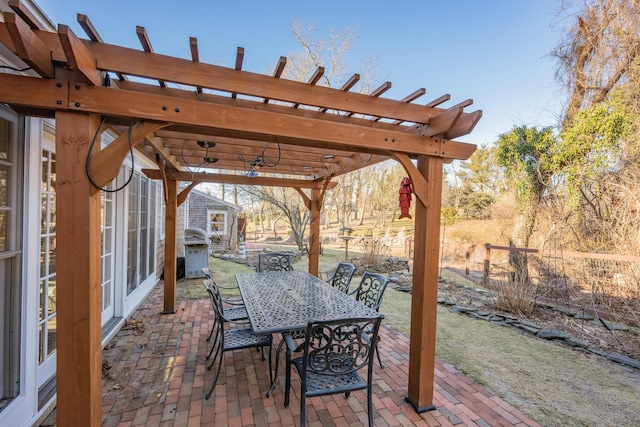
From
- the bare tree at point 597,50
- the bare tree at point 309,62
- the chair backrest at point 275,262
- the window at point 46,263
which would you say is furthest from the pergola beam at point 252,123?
the bare tree at point 309,62

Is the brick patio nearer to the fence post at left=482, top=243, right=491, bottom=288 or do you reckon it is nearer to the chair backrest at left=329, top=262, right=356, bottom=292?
the chair backrest at left=329, top=262, right=356, bottom=292

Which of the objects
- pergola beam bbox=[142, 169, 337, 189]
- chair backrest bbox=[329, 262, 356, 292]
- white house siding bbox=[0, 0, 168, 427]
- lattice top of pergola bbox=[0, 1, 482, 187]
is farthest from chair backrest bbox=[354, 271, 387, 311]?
white house siding bbox=[0, 0, 168, 427]

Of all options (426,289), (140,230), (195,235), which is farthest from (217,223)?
(426,289)

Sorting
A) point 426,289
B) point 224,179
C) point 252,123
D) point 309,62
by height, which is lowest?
point 426,289

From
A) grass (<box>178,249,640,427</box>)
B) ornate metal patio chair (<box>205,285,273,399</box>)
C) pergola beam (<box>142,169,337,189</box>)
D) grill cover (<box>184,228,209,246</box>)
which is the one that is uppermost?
pergola beam (<box>142,169,337,189</box>)

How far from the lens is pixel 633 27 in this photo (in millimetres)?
6246

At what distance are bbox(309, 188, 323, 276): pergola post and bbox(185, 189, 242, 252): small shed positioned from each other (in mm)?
7848

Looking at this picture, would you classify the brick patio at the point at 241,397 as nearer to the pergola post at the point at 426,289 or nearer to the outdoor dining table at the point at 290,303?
the pergola post at the point at 426,289

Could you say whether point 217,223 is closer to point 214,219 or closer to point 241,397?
point 214,219

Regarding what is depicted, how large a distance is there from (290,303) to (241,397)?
88 centimetres

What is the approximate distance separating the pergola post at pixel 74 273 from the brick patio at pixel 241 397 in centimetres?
71

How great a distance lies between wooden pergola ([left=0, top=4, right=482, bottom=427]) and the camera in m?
1.55

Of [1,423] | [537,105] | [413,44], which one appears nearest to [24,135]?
[1,423]

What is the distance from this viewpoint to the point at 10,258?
1.84 m
